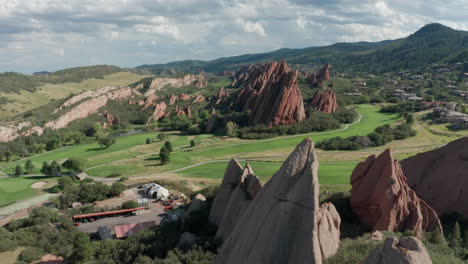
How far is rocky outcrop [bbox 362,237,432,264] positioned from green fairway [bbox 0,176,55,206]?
68722 millimetres

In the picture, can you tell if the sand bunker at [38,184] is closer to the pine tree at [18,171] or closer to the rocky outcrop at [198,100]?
the pine tree at [18,171]

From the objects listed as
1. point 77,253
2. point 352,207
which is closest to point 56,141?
point 77,253

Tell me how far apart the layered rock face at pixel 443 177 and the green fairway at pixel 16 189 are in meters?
70.4

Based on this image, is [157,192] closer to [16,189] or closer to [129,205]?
[129,205]

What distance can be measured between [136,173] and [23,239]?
1465 inches

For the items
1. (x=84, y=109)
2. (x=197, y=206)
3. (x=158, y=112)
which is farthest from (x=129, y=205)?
(x=84, y=109)

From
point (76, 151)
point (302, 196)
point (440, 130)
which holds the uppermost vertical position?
point (302, 196)

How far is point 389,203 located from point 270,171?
43983mm

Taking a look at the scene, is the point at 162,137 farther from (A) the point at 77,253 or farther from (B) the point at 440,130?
(B) the point at 440,130

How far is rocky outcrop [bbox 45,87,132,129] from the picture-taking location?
468 ft

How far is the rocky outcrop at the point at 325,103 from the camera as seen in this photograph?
122 m

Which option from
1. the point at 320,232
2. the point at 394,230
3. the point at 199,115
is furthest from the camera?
the point at 199,115

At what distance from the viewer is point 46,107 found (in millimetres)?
158375

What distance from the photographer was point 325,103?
402ft
